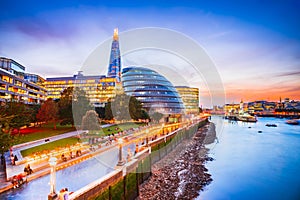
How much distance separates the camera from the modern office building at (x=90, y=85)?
105819 millimetres

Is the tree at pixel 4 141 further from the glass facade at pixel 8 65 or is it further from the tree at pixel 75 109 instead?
the glass facade at pixel 8 65

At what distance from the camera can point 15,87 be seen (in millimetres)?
48438

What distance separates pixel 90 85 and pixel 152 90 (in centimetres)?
5463

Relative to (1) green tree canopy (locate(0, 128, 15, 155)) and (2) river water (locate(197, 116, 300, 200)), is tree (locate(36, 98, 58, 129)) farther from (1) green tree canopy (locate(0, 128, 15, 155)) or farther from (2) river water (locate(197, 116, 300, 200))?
(2) river water (locate(197, 116, 300, 200))

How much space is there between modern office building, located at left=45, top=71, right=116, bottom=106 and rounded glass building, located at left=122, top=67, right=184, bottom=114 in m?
36.1

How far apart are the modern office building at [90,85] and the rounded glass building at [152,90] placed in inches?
1420

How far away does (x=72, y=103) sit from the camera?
33.4 meters

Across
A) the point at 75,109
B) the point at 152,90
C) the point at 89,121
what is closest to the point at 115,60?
the point at 152,90

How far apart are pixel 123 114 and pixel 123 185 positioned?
3201cm

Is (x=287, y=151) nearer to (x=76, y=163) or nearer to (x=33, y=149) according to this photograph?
(x=76, y=163)

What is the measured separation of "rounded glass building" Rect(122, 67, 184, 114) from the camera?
214ft

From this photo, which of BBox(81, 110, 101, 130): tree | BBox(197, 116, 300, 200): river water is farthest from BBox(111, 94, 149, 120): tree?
BBox(197, 116, 300, 200): river water

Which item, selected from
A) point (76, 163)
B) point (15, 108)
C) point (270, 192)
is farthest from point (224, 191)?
point (15, 108)

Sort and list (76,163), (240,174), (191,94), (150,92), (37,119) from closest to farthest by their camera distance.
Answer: (76,163)
(240,174)
(37,119)
(150,92)
(191,94)
